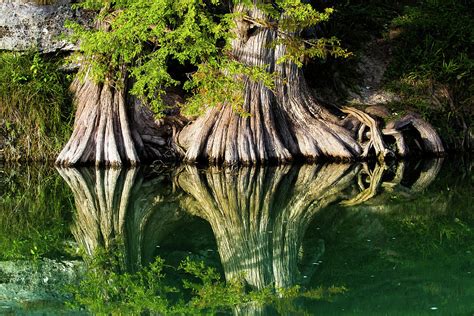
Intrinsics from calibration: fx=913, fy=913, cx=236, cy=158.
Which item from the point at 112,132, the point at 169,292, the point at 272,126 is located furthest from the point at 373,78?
the point at 169,292

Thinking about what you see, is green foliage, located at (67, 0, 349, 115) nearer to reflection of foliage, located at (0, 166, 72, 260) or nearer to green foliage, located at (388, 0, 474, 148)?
reflection of foliage, located at (0, 166, 72, 260)

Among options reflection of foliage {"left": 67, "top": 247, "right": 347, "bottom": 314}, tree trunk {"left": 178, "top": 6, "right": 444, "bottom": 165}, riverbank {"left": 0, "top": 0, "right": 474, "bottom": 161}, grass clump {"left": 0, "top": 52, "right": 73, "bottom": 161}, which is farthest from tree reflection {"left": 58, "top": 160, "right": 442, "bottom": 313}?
grass clump {"left": 0, "top": 52, "right": 73, "bottom": 161}

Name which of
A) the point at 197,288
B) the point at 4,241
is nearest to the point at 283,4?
the point at 4,241

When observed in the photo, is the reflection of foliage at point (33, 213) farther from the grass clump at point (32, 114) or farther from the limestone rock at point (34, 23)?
the limestone rock at point (34, 23)

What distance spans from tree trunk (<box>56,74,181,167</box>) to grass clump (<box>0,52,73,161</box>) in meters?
0.43

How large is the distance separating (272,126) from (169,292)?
893 centimetres

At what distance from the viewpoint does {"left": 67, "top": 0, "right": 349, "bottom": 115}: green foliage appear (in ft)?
52.3

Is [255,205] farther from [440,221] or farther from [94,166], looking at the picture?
[94,166]

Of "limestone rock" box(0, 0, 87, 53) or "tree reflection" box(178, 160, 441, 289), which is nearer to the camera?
"tree reflection" box(178, 160, 441, 289)

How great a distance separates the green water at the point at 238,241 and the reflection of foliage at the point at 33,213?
3 cm

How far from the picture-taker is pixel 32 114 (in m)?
18.0

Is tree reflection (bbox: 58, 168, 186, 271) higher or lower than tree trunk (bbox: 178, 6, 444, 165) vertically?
lower

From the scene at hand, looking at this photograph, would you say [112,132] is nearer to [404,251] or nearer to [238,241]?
[238,241]

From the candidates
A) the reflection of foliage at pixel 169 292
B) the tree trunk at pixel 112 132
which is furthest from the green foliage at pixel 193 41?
the reflection of foliage at pixel 169 292
